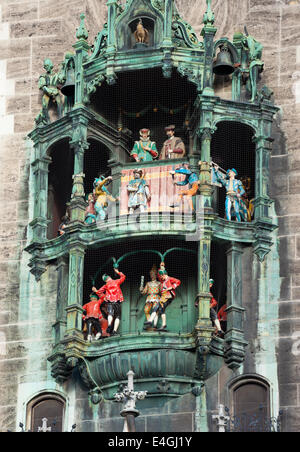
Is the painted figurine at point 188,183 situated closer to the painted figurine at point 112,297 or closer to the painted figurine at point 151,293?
the painted figurine at point 151,293

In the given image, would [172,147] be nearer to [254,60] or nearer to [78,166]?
[78,166]

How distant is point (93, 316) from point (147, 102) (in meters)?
4.47

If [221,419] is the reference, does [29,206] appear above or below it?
above

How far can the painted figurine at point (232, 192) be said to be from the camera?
44066 mm

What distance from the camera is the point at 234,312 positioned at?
43156mm

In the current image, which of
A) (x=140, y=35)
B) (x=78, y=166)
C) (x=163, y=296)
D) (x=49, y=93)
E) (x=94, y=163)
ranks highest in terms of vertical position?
(x=140, y=35)

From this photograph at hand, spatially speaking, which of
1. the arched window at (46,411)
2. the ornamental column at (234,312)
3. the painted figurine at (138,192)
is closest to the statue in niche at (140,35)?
the painted figurine at (138,192)

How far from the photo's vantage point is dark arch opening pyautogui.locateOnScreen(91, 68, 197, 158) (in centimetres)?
4500

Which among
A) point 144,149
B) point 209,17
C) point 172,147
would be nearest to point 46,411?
point 144,149

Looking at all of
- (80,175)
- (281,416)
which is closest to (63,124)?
(80,175)

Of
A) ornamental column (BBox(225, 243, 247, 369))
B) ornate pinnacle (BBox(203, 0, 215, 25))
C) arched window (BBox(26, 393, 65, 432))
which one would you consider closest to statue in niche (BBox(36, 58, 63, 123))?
ornate pinnacle (BBox(203, 0, 215, 25))

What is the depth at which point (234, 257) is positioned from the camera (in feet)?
143

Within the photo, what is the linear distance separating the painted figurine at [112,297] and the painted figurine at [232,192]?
7.36 ft

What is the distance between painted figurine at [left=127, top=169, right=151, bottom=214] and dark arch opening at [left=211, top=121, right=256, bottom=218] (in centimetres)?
136
